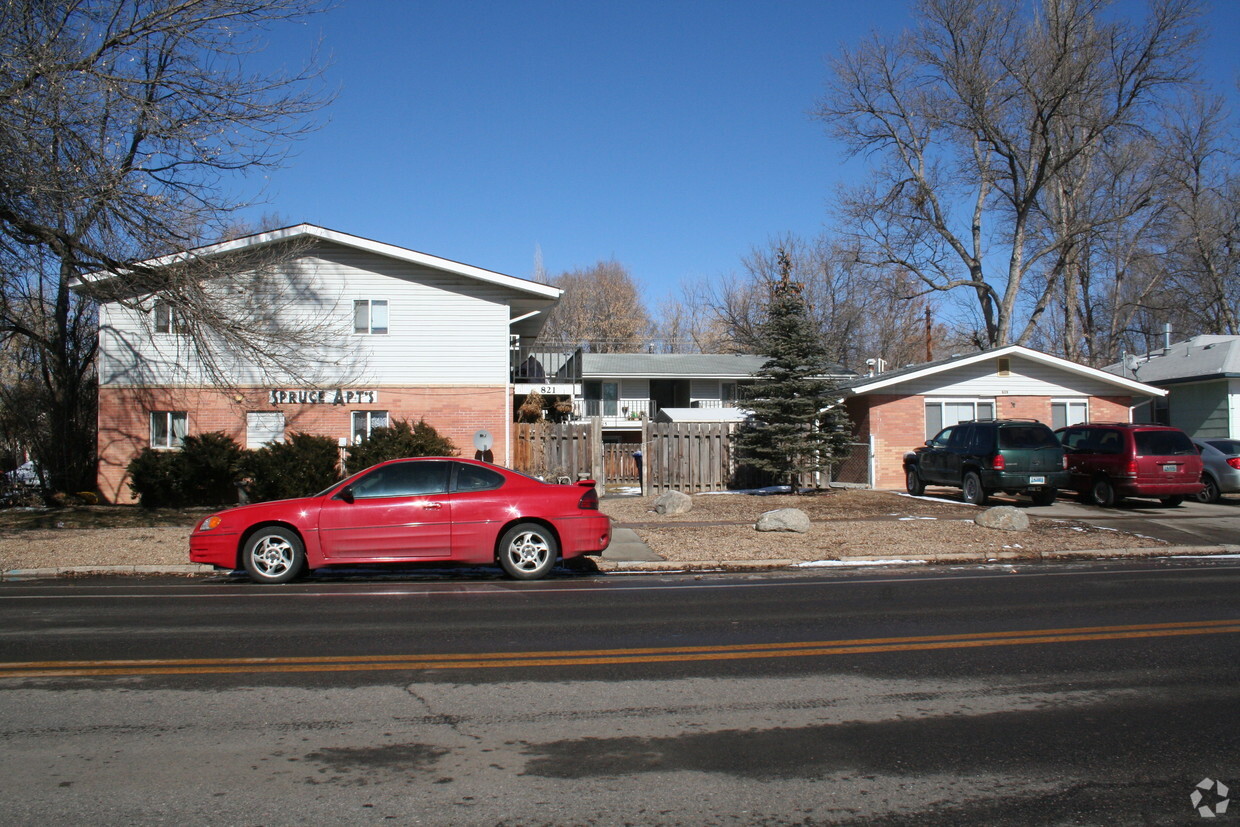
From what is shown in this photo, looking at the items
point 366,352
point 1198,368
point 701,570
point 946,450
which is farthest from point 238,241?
point 1198,368

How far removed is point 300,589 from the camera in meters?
10.9

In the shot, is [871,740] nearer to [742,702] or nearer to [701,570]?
[742,702]

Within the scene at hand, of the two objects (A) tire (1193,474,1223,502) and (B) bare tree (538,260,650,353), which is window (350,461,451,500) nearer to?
(A) tire (1193,474,1223,502)

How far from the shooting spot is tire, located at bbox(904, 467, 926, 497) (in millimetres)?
22375

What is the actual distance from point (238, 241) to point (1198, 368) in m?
28.0

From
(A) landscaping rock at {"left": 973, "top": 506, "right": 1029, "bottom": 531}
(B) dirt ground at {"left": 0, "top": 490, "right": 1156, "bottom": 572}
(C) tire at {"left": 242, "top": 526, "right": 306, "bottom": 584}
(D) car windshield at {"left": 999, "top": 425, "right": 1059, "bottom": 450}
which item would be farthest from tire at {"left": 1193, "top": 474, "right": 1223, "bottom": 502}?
(C) tire at {"left": 242, "top": 526, "right": 306, "bottom": 584}

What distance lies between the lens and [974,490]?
1978 cm

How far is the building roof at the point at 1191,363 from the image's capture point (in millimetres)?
27822

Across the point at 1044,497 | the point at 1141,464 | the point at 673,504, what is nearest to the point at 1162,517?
the point at 1141,464

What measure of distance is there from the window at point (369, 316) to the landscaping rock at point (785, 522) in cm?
1329

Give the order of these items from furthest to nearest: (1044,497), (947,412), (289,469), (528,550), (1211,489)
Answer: (947,412) < (289,469) < (1211,489) < (1044,497) < (528,550)

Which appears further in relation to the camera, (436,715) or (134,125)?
(134,125)

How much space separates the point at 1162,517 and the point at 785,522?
8.15 metres

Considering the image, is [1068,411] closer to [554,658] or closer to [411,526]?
[411,526]
